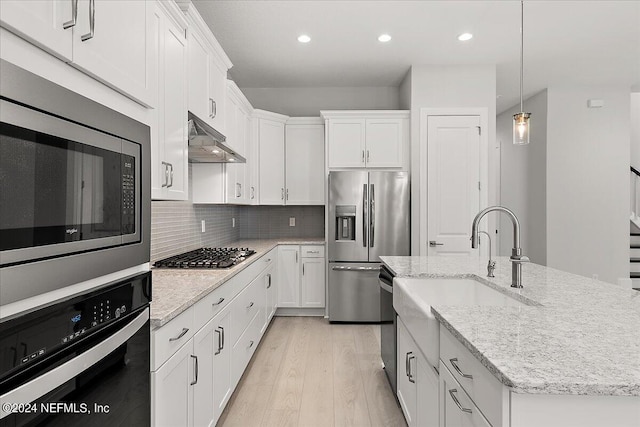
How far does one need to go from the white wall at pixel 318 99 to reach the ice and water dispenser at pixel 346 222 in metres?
1.57

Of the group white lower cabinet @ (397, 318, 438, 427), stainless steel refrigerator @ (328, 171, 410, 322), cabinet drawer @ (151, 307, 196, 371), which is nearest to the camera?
cabinet drawer @ (151, 307, 196, 371)

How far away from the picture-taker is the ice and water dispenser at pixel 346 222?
13.5 feet

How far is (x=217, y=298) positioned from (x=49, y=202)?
127 centimetres

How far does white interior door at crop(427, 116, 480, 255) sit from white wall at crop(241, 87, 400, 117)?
97cm

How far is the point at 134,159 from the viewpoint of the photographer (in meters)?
1.08

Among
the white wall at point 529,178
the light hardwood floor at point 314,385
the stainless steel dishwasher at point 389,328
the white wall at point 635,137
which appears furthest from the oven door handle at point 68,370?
the white wall at point 635,137

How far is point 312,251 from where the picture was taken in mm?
4367

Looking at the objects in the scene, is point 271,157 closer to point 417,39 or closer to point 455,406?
point 417,39

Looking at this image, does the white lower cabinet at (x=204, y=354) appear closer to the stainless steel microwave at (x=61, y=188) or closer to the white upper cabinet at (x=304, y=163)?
the stainless steel microwave at (x=61, y=188)

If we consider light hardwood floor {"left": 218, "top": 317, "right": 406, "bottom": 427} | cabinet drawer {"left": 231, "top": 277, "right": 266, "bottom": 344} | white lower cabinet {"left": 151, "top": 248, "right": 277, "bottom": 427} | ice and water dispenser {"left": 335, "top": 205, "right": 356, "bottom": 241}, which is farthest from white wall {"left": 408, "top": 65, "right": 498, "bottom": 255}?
white lower cabinet {"left": 151, "top": 248, "right": 277, "bottom": 427}

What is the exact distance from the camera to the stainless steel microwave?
66cm

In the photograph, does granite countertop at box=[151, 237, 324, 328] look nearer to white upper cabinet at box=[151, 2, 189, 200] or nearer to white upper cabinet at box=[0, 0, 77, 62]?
white upper cabinet at box=[151, 2, 189, 200]

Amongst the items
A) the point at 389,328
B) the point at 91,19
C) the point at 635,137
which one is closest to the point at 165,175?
the point at 91,19

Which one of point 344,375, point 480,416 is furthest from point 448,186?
point 480,416
